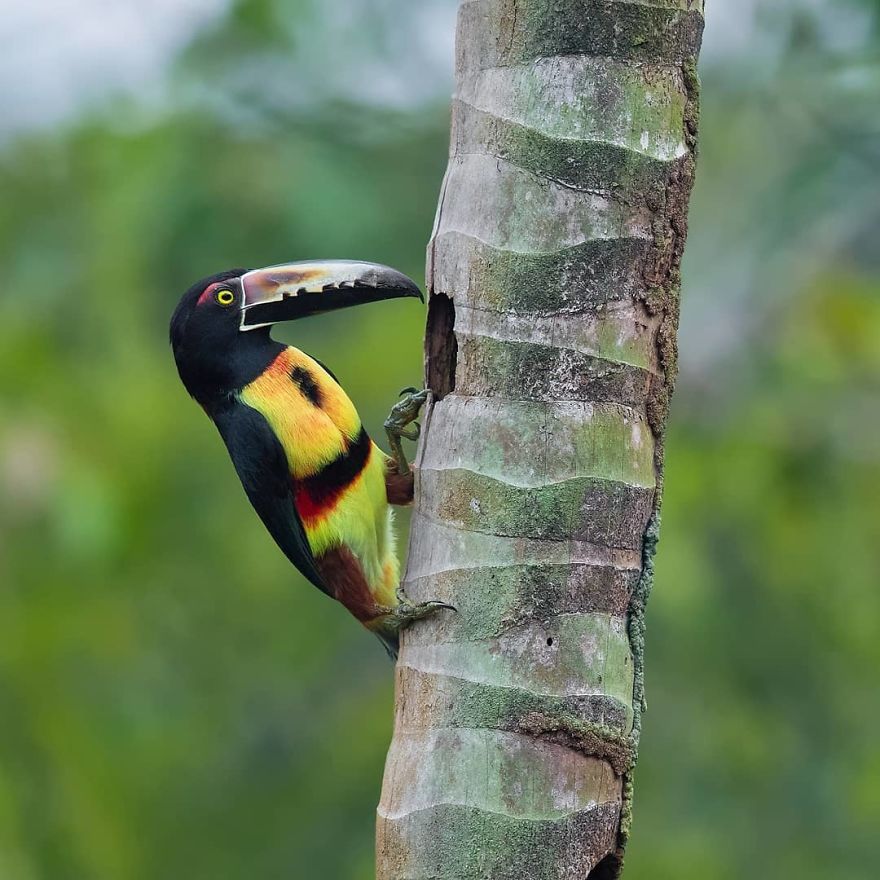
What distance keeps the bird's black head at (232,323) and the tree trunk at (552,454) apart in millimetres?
902

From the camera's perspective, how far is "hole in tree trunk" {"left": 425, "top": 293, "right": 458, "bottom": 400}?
3.16 metres

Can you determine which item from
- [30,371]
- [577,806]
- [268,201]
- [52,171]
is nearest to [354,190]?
[268,201]

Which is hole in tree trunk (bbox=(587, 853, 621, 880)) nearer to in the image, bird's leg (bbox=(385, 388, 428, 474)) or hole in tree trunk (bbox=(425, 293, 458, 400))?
hole in tree trunk (bbox=(425, 293, 458, 400))

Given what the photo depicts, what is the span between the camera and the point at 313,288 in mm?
3635

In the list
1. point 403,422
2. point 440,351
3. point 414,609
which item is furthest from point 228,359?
point 414,609

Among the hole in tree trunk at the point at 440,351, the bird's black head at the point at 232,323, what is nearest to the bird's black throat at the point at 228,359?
the bird's black head at the point at 232,323

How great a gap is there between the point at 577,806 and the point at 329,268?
1.50 meters

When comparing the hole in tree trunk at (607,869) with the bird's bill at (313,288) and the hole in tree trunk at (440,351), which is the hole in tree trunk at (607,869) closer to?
the hole in tree trunk at (440,351)

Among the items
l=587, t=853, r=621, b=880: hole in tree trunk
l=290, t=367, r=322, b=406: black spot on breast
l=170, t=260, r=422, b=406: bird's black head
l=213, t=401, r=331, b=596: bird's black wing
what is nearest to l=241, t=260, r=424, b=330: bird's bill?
l=170, t=260, r=422, b=406: bird's black head

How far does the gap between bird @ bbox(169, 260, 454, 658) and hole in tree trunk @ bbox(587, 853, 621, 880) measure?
985 millimetres

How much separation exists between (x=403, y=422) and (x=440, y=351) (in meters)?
0.58

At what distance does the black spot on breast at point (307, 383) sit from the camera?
3787 millimetres

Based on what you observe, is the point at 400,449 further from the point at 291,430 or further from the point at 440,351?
the point at 440,351

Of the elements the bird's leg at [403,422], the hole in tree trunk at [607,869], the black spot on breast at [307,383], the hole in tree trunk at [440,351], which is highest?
the hole in tree trunk at [440,351]
